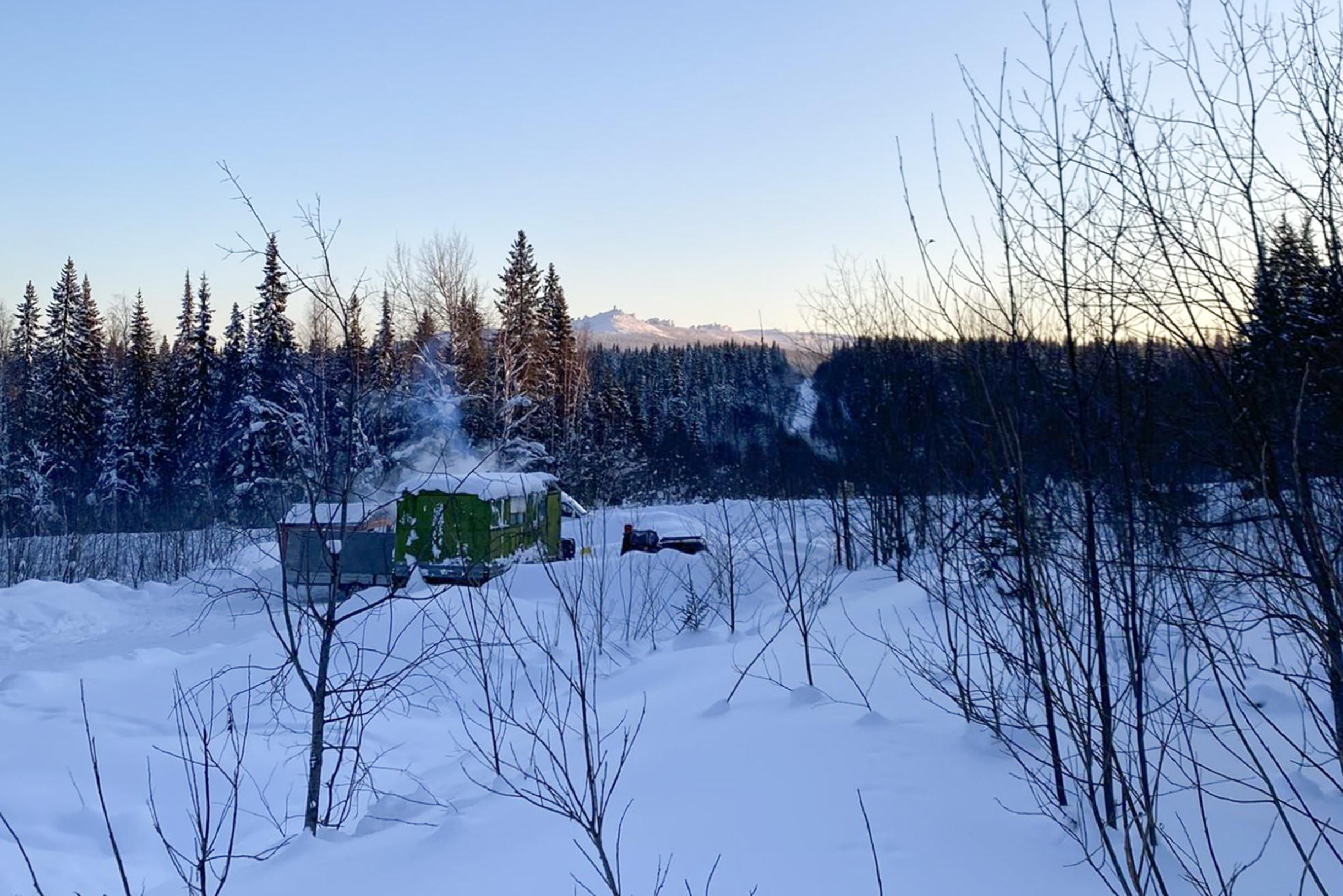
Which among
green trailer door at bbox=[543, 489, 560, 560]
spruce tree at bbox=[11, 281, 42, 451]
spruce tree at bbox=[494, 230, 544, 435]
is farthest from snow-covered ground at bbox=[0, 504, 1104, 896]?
spruce tree at bbox=[11, 281, 42, 451]

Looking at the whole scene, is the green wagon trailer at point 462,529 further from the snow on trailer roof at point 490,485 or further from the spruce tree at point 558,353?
the spruce tree at point 558,353

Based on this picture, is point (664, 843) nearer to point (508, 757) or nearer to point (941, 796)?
point (941, 796)

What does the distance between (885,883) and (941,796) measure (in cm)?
84

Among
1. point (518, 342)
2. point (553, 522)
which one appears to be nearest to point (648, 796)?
point (553, 522)

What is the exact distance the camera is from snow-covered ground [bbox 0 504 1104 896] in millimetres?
3260

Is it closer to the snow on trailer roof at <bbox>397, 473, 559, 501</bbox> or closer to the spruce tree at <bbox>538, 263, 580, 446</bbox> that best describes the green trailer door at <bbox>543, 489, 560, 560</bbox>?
the snow on trailer roof at <bbox>397, 473, 559, 501</bbox>

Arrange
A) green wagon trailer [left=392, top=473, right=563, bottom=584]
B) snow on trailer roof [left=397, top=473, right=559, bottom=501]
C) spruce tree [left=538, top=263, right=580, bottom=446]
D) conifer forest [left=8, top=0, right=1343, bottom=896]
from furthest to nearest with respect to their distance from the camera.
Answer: spruce tree [left=538, top=263, right=580, bottom=446] < snow on trailer roof [left=397, top=473, right=559, bottom=501] < green wagon trailer [left=392, top=473, right=563, bottom=584] < conifer forest [left=8, top=0, right=1343, bottom=896]

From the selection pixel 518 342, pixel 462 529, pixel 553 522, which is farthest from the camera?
pixel 518 342

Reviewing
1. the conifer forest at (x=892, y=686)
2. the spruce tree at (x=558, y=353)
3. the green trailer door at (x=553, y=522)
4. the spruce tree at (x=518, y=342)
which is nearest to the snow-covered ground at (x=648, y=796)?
the conifer forest at (x=892, y=686)

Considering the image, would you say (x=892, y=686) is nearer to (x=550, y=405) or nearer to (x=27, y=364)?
(x=550, y=405)

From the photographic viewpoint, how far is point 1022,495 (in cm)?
292

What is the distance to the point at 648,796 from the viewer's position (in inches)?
159

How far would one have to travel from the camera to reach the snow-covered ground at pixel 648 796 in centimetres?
326

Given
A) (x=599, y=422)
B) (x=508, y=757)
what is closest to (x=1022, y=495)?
(x=508, y=757)
